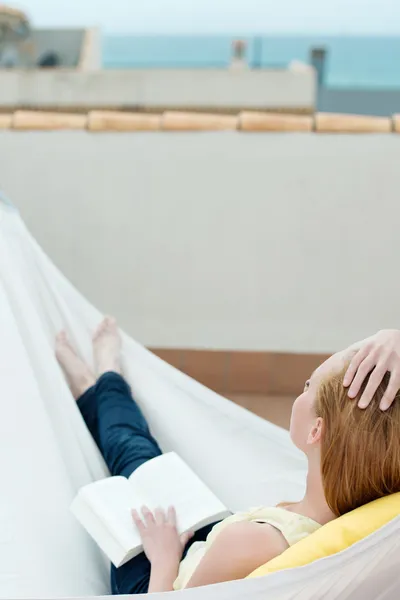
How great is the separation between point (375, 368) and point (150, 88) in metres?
5.22

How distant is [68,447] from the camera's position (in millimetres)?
1352

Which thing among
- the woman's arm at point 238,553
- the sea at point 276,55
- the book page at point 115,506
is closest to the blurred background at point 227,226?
the book page at point 115,506

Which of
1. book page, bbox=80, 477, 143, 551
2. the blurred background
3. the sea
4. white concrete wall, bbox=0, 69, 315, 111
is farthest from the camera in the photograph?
the sea

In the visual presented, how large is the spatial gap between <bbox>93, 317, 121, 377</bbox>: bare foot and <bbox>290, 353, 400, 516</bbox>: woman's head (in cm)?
78

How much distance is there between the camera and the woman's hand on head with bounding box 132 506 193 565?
1091 millimetres

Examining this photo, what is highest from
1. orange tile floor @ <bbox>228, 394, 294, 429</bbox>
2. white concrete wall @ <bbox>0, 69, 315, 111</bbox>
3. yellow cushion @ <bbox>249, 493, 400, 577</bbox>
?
white concrete wall @ <bbox>0, 69, 315, 111</bbox>

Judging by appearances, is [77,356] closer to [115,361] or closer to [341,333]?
[115,361]

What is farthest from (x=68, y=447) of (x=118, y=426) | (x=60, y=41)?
(x=60, y=41)

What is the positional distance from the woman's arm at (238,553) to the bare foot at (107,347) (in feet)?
2.52

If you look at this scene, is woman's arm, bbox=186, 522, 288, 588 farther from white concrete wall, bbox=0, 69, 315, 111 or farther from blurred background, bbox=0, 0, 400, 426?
white concrete wall, bbox=0, 69, 315, 111

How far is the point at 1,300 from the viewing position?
55.9 inches

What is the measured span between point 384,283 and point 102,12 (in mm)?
13833

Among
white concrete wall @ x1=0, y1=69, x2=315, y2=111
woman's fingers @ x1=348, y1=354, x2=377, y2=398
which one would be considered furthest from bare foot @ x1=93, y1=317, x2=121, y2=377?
white concrete wall @ x1=0, y1=69, x2=315, y2=111

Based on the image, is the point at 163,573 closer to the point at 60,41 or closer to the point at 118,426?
the point at 118,426
